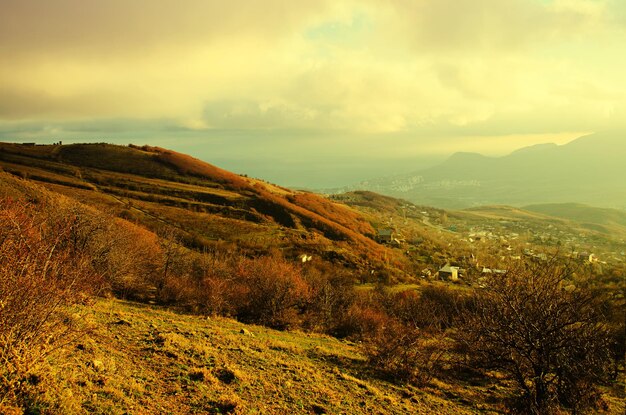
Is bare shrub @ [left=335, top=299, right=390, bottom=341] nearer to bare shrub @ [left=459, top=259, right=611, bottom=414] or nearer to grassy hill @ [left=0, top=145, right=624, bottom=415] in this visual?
grassy hill @ [left=0, top=145, right=624, bottom=415]

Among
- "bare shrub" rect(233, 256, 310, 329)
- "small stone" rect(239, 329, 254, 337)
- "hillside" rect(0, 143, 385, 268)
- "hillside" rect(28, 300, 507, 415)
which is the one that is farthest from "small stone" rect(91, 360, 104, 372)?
"hillside" rect(0, 143, 385, 268)

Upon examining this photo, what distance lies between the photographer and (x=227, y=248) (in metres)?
47.8

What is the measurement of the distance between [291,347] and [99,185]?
65.6 meters

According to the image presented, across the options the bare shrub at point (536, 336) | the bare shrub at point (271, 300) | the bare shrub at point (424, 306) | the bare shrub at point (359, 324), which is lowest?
the bare shrub at point (424, 306)

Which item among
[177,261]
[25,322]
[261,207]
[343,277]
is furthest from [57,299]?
[261,207]

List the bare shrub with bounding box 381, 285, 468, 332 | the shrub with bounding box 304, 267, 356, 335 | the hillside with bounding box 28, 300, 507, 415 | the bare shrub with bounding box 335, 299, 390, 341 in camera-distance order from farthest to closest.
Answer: the bare shrub with bounding box 381, 285, 468, 332, the shrub with bounding box 304, 267, 356, 335, the bare shrub with bounding box 335, 299, 390, 341, the hillside with bounding box 28, 300, 507, 415

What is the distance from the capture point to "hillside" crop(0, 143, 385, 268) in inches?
2163

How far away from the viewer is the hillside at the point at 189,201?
54.9 m

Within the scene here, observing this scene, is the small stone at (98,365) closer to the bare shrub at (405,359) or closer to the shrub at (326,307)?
the bare shrub at (405,359)

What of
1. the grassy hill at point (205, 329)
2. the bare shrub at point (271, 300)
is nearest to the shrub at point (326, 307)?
the grassy hill at point (205, 329)

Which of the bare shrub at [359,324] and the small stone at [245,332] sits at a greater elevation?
the small stone at [245,332]

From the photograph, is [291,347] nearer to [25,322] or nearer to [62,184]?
[25,322]

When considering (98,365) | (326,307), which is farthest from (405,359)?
(98,365)

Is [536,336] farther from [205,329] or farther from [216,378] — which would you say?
[205,329]
